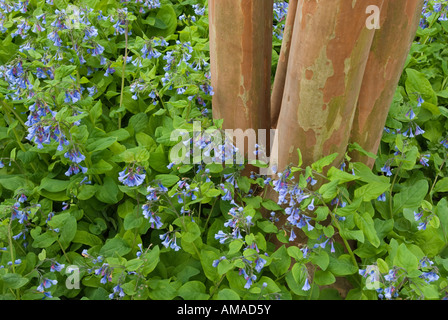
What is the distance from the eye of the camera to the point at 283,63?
2527 millimetres

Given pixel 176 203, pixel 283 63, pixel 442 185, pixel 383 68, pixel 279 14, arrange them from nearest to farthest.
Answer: pixel 383 68 < pixel 176 203 < pixel 283 63 < pixel 442 185 < pixel 279 14

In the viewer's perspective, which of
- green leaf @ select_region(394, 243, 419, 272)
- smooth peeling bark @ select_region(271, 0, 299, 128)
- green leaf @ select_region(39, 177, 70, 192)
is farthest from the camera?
green leaf @ select_region(39, 177, 70, 192)

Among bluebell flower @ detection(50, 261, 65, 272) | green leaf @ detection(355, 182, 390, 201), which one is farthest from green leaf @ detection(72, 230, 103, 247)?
green leaf @ detection(355, 182, 390, 201)

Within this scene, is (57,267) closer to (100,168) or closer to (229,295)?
(100,168)

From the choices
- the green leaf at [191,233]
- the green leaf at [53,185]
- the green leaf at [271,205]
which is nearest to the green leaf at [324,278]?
the green leaf at [271,205]

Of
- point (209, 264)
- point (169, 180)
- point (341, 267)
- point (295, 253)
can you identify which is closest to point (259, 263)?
point (295, 253)

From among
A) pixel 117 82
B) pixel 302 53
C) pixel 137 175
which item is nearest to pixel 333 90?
pixel 302 53

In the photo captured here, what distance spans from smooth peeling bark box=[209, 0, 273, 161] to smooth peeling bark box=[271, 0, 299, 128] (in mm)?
127

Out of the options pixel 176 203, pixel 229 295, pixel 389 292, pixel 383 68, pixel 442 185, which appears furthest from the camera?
pixel 442 185

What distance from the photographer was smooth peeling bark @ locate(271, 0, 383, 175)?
5.74ft

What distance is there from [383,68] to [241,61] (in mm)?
706

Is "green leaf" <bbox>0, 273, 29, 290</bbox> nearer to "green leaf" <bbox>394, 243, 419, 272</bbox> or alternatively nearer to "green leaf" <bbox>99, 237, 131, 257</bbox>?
"green leaf" <bbox>99, 237, 131, 257</bbox>

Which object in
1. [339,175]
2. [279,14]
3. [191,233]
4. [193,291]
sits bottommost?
[193,291]

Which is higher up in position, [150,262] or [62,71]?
[62,71]
